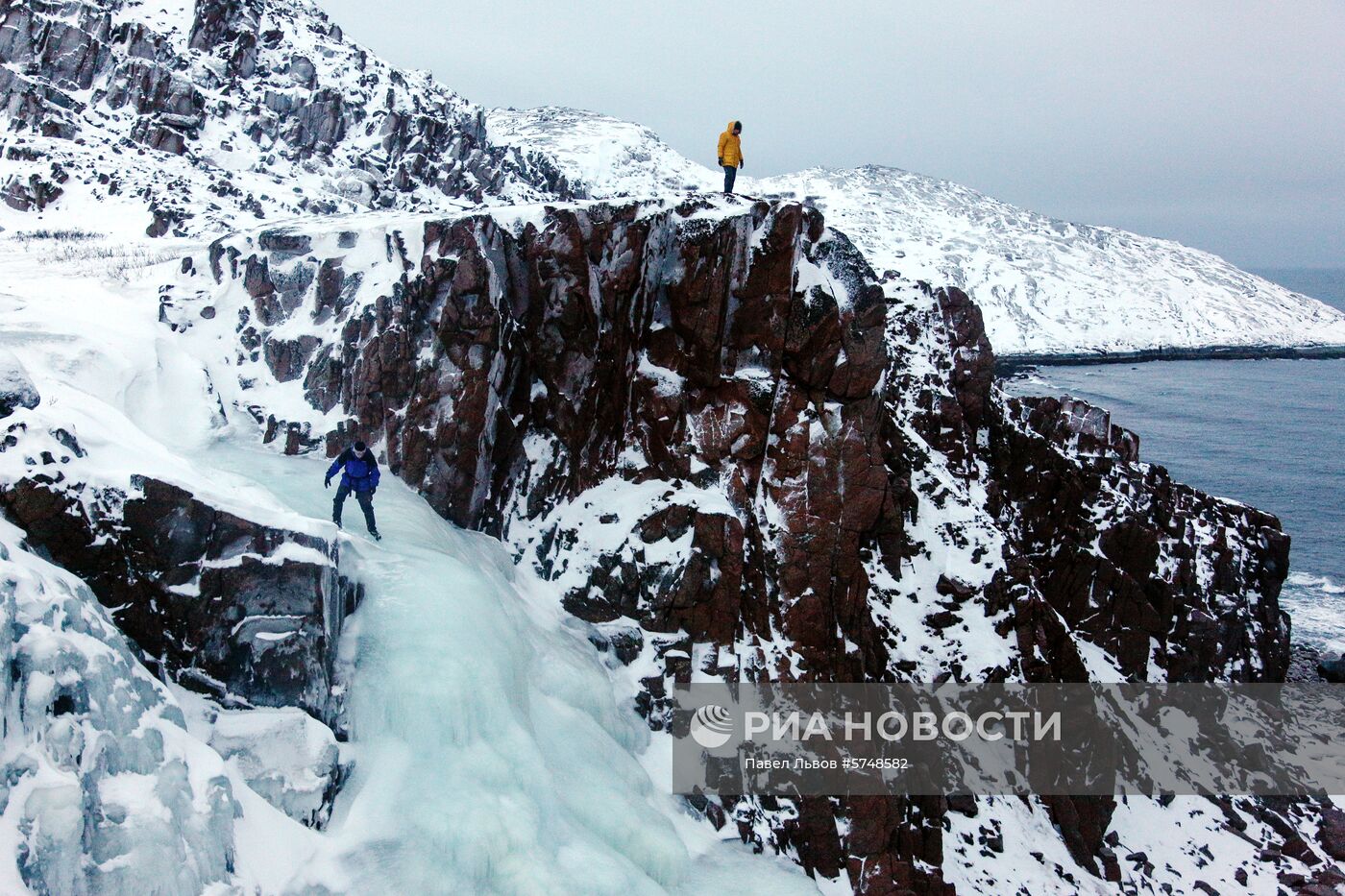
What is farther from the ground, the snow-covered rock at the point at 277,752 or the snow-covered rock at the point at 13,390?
the snow-covered rock at the point at 13,390

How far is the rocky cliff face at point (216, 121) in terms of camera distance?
130ft

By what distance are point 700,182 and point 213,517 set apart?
380 ft

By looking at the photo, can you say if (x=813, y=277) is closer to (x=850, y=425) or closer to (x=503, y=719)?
(x=850, y=425)

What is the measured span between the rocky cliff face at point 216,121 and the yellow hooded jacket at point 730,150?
25.0 meters

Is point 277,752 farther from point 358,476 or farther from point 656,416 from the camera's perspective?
point 656,416

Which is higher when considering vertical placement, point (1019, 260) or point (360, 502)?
point (1019, 260)

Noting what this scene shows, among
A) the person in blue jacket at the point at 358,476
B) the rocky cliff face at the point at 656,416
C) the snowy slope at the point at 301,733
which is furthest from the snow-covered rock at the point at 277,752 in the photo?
the rocky cliff face at the point at 656,416

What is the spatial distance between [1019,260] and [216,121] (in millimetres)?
132080

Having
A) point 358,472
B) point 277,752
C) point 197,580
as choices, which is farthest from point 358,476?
point 277,752

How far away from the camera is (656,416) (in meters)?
21.4

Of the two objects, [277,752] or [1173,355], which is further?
[1173,355]

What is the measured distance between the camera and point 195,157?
147ft

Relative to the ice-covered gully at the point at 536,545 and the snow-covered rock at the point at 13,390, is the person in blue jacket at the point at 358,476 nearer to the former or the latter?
the ice-covered gully at the point at 536,545

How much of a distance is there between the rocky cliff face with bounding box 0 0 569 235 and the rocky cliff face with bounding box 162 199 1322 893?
20.8m
